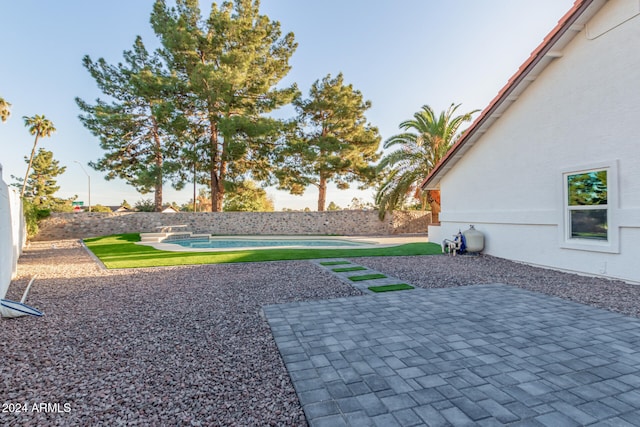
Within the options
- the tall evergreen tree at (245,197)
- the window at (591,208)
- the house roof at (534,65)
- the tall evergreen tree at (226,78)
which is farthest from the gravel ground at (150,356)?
the tall evergreen tree at (245,197)

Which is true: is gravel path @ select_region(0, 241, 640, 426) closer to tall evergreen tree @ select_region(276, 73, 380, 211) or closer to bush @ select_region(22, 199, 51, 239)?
bush @ select_region(22, 199, 51, 239)

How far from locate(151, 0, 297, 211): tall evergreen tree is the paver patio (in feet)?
61.3

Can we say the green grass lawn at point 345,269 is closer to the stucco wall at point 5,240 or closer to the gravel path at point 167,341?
the gravel path at point 167,341

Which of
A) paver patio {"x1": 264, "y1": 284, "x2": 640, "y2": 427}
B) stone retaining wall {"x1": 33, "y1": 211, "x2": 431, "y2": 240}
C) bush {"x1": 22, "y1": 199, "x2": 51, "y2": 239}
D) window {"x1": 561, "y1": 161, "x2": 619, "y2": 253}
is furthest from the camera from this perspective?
stone retaining wall {"x1": 33, "y1": 211, "x2": 431, "y2": 240}

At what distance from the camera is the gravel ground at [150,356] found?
2461 mm

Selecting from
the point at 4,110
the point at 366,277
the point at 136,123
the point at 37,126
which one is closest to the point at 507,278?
the point at 366,277

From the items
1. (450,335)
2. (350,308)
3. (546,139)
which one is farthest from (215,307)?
(546,139)

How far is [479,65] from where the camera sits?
43.1 ft

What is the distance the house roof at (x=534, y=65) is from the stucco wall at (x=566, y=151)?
164mm

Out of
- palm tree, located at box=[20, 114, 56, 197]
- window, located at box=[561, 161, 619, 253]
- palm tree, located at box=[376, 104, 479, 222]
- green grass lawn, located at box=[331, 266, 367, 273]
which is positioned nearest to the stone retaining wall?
palm tree, located at box=[376, 104, 479, 222]

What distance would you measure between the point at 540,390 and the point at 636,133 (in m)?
6.45

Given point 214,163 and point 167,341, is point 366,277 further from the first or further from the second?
point 214,163

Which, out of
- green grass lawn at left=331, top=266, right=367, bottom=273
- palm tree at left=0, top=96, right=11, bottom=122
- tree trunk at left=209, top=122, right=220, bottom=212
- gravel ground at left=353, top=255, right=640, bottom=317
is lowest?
green grass lawn at left=331, top=266, right=367, bottom=273

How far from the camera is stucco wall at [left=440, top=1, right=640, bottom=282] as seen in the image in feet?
20.9
